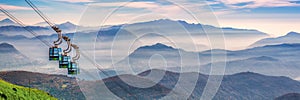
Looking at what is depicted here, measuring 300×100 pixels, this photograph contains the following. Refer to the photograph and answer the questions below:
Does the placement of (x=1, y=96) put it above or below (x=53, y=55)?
below

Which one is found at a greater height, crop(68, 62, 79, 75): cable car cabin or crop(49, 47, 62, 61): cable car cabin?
crop(49, 47, 62, 61): cable car cabin

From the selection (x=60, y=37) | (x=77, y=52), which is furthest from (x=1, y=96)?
(x=60, y=37)

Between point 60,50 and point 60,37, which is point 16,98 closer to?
point 60,50

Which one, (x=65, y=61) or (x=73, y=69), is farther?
A: (x=73, y=69)

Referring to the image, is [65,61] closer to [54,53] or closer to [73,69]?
[73,69]

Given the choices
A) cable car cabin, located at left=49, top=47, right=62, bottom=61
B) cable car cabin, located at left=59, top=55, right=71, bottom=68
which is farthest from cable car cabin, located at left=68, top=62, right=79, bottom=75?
cable car cabin, located at left=49, top=47, right=62, bottom=61

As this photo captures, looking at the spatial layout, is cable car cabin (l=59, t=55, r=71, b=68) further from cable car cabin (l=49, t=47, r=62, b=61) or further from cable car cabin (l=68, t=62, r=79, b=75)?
cable car cabin (l=49, t=47, r=62, b=61)

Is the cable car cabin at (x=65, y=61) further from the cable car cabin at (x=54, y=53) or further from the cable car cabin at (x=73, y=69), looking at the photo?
the cable car cabin at (x=54, y=53)

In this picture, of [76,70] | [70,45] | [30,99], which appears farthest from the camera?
[30,99]

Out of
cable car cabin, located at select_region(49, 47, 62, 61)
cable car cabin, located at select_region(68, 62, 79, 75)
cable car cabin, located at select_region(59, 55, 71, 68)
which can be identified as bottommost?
cable car cabin, located at select_region(68, 62, 79, 75)

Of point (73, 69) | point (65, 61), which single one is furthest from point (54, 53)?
point (73, 69)

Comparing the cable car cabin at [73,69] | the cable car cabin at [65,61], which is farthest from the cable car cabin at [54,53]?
the cable car cabin at [73,69]
